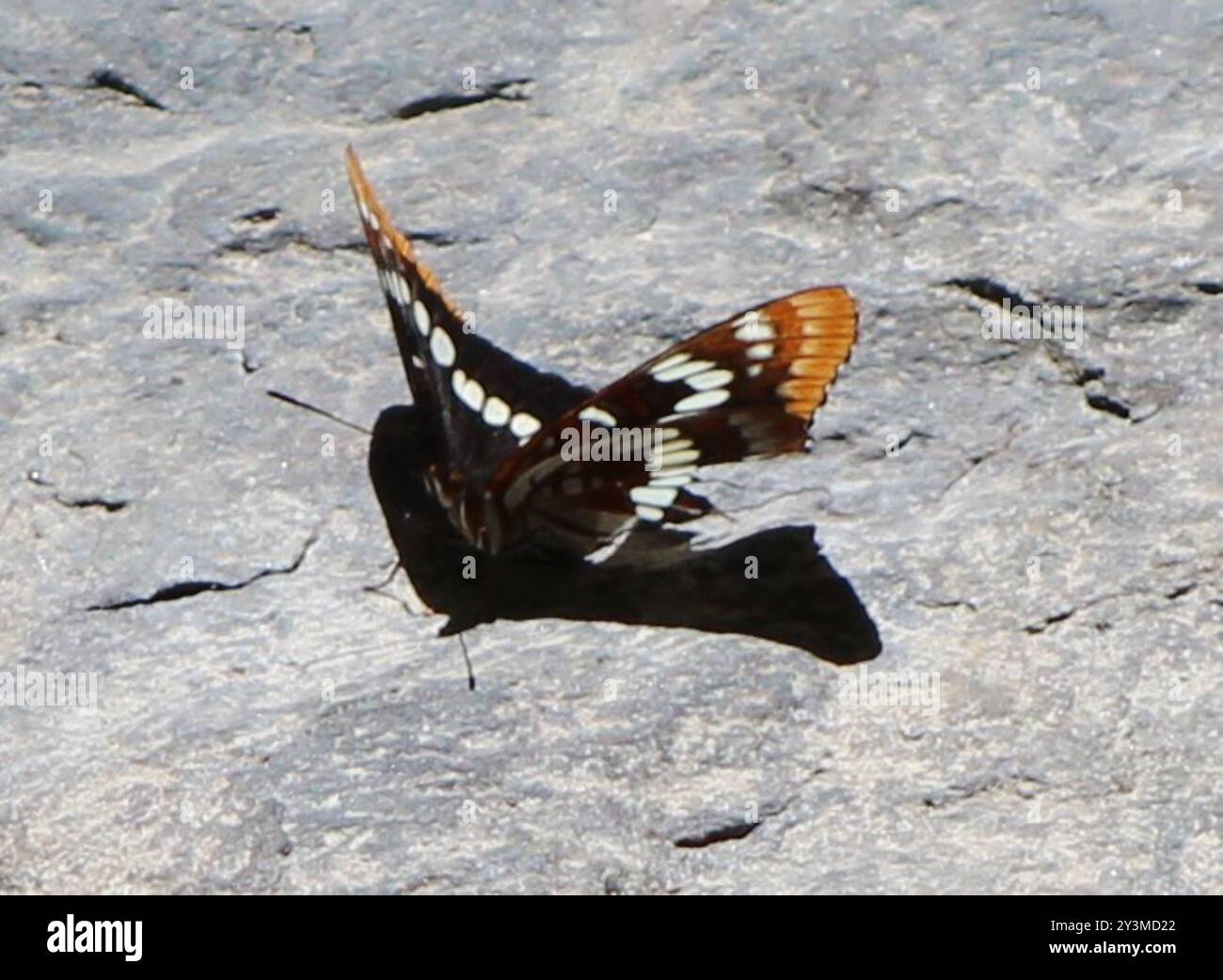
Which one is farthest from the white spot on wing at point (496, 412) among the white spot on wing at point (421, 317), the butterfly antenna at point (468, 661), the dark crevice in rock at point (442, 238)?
Answer: the dark crevice in rock at point (442, 238)

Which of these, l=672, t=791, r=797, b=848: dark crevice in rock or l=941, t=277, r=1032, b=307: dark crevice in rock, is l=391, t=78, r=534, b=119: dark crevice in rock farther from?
l=672, t=791, r=797, b=848: dark crevice in rock

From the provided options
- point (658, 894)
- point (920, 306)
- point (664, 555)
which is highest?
point (920, 306)

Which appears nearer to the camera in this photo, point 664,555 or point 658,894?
point 658,894

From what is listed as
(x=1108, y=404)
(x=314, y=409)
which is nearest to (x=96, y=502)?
(x=314, y=409)

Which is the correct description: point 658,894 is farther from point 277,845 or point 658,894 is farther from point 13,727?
point 13,727

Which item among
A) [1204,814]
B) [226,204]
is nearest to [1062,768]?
[1204,814]

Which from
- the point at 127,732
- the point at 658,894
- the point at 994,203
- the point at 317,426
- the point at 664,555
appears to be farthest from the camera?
the point at 994,203

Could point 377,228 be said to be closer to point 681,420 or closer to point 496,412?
point 496,412
